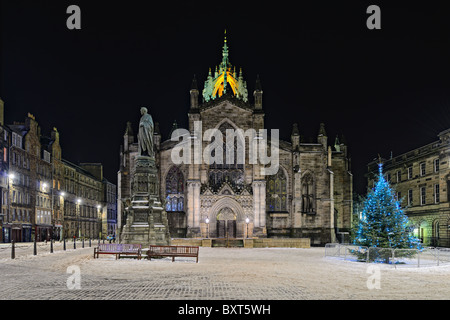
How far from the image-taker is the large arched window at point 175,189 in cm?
5041

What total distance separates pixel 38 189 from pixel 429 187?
45.9 m

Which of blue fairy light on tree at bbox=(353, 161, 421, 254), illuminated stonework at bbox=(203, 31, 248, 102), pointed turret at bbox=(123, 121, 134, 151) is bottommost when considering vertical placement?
blue fairy light on tree at bbox=(353, 161, 421, 254)

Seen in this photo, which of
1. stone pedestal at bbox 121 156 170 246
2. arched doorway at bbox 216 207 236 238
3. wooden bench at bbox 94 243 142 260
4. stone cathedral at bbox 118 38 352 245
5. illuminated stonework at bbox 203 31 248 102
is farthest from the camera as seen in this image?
illuminated stonework at bbox 203 31 248 102

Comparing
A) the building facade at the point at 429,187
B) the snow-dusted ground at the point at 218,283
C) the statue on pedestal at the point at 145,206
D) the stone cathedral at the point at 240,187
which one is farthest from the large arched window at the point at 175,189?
the snow-dusted ground at the point at 218,283

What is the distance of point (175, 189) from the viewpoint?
50.6m

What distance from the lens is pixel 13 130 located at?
5903cm

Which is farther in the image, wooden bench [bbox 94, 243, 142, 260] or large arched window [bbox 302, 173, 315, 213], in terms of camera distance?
large arched window [bbox 302, 173, 315, 213]

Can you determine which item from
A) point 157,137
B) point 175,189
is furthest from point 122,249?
point 157,137

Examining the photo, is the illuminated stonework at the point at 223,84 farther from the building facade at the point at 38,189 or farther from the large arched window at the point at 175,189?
the large arched window at the point at 175,189

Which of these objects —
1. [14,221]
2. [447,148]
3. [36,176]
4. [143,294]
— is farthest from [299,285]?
[36,176]

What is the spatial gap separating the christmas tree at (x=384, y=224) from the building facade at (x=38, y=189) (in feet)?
113

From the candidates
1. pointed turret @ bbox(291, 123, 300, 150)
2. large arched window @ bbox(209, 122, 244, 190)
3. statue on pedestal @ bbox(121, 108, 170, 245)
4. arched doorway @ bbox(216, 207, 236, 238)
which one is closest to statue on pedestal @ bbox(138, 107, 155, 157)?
statue on pedestal @ bbox(121, 108, 170, 245)

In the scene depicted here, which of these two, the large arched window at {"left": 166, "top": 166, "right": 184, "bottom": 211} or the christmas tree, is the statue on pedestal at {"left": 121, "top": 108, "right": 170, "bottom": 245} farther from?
the large arched window at {"left": 166, "top": 166, "right": 184, "bottom": 211}

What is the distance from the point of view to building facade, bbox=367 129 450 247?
151 feet
